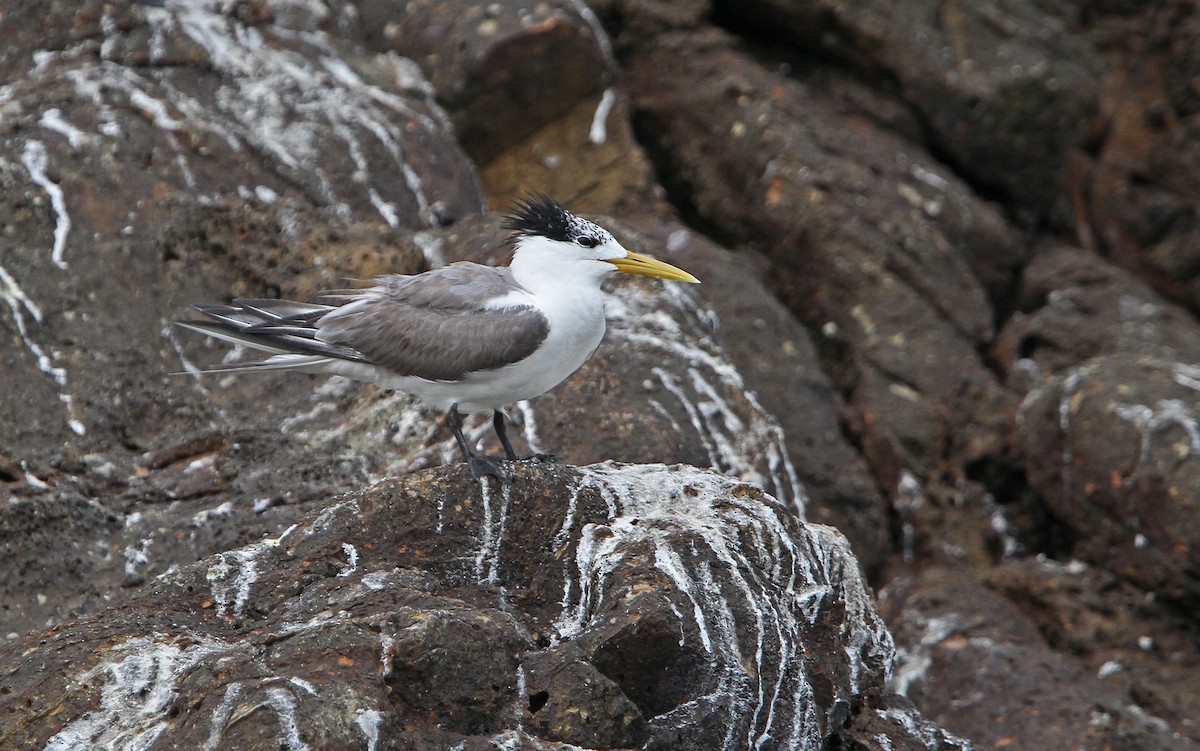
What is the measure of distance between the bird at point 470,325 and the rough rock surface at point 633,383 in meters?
0.52

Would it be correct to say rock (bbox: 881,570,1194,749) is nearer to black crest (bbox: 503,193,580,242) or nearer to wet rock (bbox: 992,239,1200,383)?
wet rock (bbox: 992,239,1200,383)

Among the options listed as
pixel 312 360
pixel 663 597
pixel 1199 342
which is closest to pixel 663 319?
pixel 312 360

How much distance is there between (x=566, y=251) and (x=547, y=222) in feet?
0.54

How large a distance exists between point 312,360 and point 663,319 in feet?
7.87

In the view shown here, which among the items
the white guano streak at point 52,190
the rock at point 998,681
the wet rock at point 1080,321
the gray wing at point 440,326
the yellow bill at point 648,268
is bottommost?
the rock at point 998,681

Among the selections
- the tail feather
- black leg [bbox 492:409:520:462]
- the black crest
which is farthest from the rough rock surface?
the black crest

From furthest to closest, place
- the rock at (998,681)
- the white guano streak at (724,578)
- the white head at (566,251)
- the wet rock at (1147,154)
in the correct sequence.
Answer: the wet rock at (1147,154), the rock at (998,681), the white head at (566,251), the white guano streak at (724,578)

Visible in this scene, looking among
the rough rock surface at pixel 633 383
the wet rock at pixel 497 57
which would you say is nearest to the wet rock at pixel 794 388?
the rough rock surface at pixel 633 383

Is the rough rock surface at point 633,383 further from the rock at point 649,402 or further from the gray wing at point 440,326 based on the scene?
the gray wing at point 440,326

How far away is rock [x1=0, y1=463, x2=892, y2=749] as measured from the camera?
4.07m

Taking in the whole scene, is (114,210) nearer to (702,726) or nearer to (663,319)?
(663,319)

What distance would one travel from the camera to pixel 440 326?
559 cm

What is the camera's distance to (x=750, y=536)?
5.13 meters

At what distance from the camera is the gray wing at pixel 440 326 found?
17.8ft
